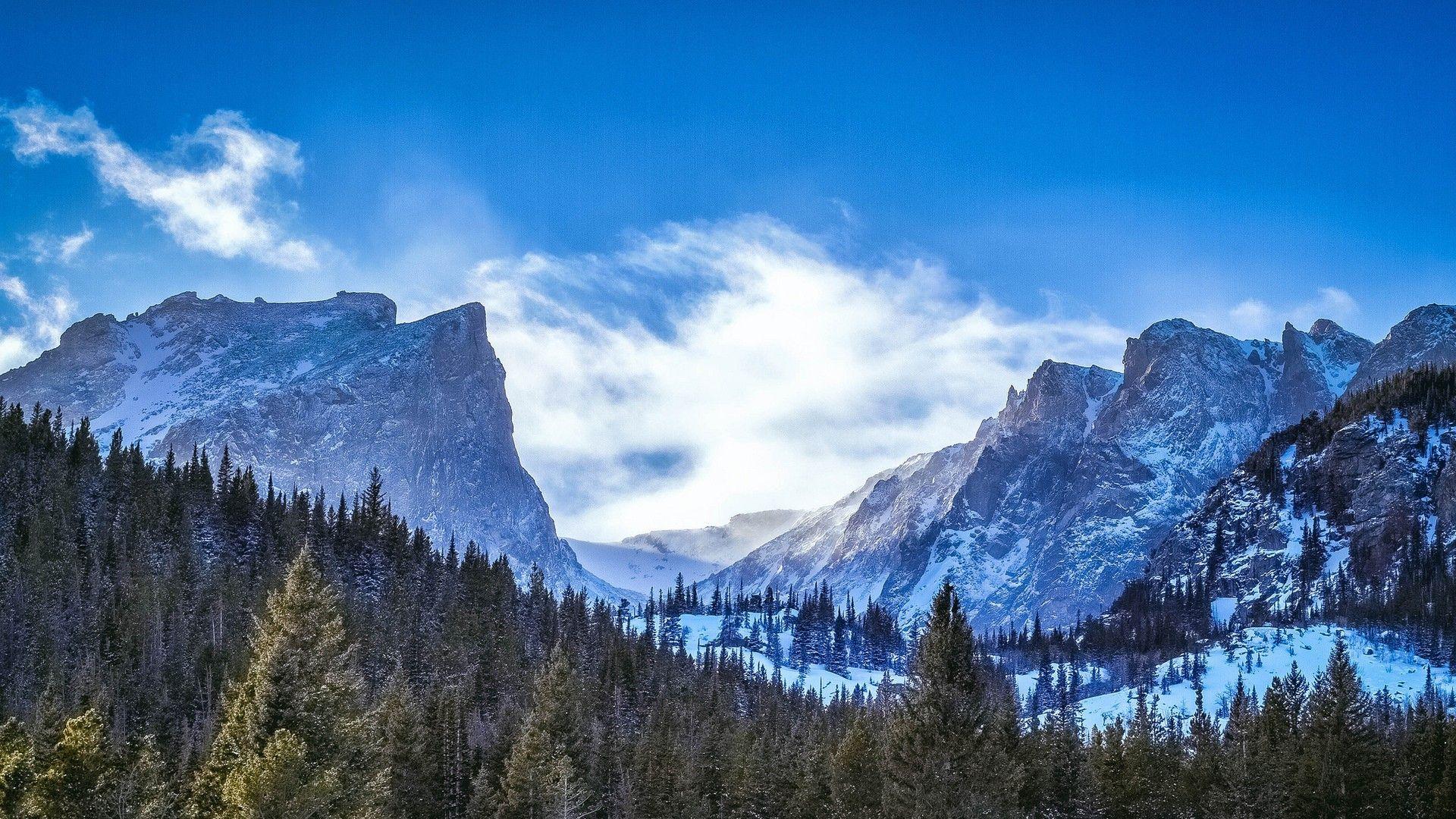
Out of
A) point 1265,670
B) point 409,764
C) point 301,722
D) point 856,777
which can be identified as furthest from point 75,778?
point 1265,670

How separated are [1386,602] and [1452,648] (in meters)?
45.9

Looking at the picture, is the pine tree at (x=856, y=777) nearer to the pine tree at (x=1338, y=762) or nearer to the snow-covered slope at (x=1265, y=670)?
the pine tree at (x=1338, y=762)

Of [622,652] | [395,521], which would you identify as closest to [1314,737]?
[622,652]

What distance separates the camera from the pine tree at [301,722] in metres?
26.3

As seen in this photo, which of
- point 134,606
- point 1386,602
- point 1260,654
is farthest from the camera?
point 1386,602

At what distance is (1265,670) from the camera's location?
164 meters

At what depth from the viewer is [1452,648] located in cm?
15400

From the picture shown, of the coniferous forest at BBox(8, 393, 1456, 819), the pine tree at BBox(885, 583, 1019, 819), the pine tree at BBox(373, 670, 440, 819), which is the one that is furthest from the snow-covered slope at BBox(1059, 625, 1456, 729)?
the pine tree at BBox(885, 583, 1019, 819)

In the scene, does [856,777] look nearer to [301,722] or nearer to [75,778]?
[301,722]

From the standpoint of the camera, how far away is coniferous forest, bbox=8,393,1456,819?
3094 cm

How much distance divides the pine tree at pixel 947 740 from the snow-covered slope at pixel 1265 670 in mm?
119510

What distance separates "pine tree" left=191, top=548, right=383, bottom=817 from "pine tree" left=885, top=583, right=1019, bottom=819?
16142 millimetres

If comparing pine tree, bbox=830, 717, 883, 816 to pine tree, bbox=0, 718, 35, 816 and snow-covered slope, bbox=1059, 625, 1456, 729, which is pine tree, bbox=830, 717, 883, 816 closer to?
pine tree, bbox=0, 718, 35, 816

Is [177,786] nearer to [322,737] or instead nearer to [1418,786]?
[322,737]
